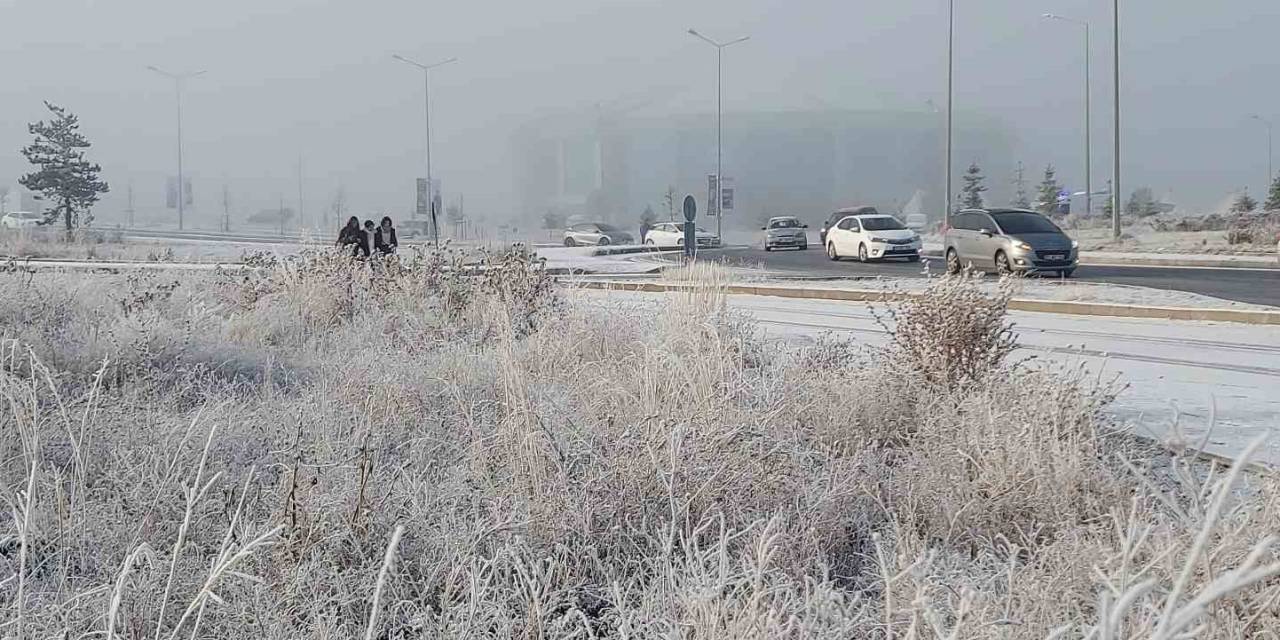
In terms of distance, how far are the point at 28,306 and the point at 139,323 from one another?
215 cm

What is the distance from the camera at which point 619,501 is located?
Result: 3.90m

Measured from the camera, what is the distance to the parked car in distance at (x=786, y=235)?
1718 inches

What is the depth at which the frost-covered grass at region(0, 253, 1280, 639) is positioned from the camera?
9.14 ft

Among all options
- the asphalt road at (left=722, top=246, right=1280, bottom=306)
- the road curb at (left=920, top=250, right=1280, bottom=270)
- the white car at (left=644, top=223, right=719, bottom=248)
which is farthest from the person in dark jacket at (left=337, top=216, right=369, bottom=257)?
the white car at (left=644, top=223, right=719, bottom=248)

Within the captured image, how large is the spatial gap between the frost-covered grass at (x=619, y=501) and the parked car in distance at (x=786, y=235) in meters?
37.1

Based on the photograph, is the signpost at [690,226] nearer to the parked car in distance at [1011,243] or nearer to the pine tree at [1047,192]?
the parked car in distance at [1011,243]

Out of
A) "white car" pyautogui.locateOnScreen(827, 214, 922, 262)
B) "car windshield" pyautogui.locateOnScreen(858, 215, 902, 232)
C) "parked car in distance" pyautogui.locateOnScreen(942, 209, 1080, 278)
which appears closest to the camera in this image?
"parked car in distance" pyautogui.locateOnScreen(942, 209, 1080, 278)

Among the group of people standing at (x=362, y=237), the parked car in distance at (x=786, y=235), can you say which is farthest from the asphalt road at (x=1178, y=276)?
the parked car in distance at (x=786, y=235)

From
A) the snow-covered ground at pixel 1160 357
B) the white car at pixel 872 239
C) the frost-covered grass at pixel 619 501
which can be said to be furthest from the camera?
the white car at pixel 872 239

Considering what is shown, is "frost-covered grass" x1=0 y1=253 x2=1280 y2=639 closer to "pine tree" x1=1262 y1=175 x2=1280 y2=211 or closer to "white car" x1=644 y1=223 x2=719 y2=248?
"white car" x1=644 y1=223 x2=719 y2=248

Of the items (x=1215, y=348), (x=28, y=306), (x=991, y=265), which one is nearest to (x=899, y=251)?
(x=991, y=265)

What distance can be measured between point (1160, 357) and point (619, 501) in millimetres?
7203

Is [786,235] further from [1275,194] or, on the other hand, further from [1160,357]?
[1275,194]

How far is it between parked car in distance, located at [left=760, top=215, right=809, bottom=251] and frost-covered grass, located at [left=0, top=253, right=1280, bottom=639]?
37.1m
